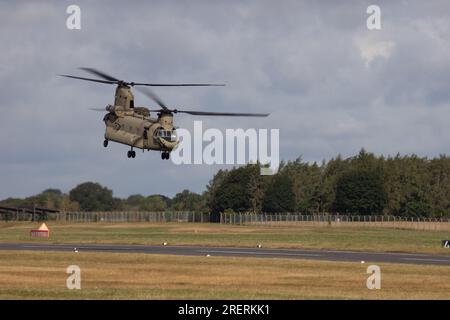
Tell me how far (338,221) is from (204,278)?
409ft

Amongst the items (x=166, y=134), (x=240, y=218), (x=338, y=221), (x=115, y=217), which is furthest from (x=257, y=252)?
(x=115, y=217)

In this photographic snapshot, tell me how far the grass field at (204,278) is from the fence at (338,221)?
10027 centimetres

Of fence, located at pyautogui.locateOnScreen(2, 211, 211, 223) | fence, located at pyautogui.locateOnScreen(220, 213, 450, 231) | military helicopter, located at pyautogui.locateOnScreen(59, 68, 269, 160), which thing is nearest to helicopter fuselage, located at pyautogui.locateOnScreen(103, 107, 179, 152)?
military helicopter, located at pyautogui.locateOnScreen(59, 68, 269, 160)

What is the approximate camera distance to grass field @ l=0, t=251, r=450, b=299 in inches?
1783

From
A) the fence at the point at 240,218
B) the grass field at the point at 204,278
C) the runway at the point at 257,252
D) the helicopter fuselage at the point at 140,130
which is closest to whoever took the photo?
the grass field at the point at 204,278

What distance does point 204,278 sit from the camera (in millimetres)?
53719

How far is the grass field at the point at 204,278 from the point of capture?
1783 inches

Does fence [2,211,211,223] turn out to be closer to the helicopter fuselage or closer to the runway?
the runway

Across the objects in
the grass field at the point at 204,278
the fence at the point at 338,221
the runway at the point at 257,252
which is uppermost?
the fence at the point at 338,221

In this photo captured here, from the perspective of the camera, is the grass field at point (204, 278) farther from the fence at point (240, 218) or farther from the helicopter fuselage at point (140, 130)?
the fence at point (240, 218)

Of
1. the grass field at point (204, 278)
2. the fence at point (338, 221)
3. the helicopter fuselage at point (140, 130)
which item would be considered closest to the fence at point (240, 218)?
the fence at point (338, 221)
